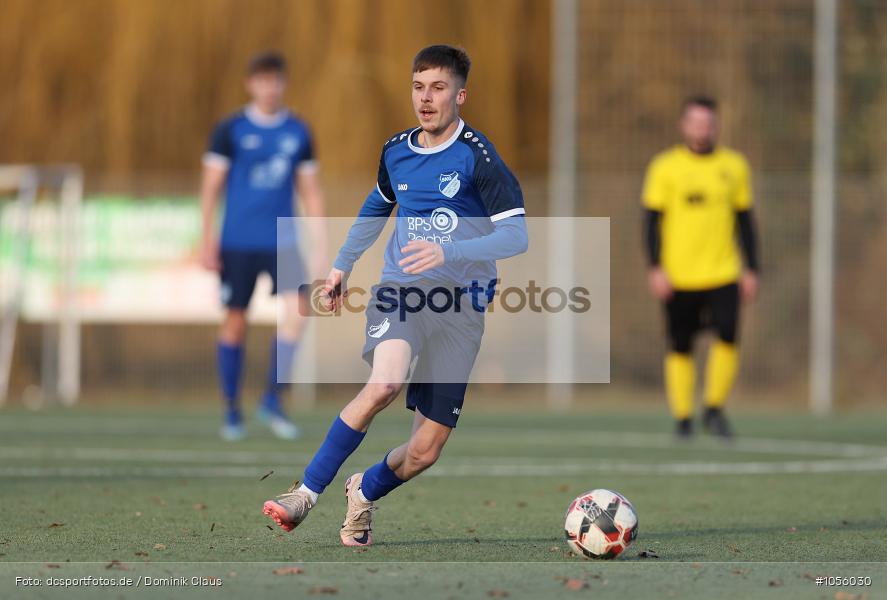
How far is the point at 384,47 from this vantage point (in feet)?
59.9

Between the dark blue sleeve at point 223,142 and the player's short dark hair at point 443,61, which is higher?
the dark blue sleeve at point 223,142

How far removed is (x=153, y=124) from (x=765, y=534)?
13249 millimetres

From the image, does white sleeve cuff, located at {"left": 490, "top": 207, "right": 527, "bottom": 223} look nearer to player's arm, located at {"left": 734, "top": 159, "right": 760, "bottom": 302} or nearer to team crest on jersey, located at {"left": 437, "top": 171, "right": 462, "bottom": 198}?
team crest on jersey, located at {"left": 437, "top": 171, "right": 462, "bottom": 198}

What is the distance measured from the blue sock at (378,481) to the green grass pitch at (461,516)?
7.6 inches

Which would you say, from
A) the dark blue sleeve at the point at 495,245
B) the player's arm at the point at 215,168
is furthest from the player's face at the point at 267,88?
the dark blue sleeve at the point at 495,245

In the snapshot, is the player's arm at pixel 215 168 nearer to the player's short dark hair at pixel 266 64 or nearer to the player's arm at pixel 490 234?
the player's short dark hair at pixel 266 64

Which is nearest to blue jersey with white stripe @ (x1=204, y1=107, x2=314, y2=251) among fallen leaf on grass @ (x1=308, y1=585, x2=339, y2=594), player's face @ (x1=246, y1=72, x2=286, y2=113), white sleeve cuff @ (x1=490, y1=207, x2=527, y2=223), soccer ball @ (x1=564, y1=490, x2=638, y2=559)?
player's face @ (x1=246, y1=72, x2=286, y2=113)

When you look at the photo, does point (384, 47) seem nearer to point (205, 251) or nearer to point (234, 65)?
point (234, 65)

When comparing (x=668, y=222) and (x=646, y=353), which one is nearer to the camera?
(x=668, y=222)

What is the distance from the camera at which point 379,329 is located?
5703 millimetres

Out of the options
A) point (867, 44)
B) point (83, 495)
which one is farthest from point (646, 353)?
point (83, 495)

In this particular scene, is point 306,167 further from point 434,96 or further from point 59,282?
point 59,282

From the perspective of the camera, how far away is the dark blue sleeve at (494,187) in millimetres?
5691

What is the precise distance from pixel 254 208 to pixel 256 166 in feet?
1.01
